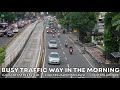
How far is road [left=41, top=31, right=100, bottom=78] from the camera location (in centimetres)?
1091

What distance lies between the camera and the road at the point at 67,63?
430 inches

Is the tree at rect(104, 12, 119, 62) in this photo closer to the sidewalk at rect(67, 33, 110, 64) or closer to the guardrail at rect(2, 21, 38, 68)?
the sidewalk at rect(67, 33, 110, 64)

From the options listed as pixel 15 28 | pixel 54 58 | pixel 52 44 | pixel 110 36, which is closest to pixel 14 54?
pixel 52 44

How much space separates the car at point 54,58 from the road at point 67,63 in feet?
0.42

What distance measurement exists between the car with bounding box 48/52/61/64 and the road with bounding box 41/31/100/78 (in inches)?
5.0

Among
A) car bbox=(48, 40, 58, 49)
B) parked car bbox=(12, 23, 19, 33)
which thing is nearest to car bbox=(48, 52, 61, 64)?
car bbox=(48, 40, 58, 49)

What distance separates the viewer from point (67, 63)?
499 inches

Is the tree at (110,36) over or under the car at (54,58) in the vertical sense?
over

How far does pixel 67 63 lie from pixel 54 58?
82 centimetres

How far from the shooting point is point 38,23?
16.7 meters

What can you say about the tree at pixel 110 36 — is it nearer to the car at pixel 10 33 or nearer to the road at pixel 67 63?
the road at pixel 67 63

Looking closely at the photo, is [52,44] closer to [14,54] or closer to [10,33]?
[14,54]

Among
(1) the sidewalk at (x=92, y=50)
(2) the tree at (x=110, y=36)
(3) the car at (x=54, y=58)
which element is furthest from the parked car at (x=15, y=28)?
(3) the car at (x=54, y=58)
